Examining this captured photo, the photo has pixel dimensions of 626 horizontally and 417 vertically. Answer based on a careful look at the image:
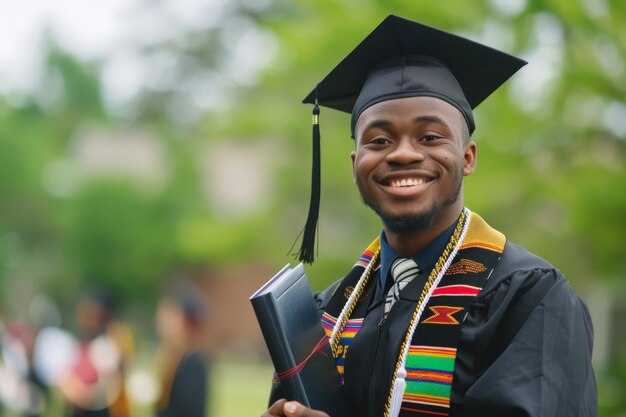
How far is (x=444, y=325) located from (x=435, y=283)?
122 millimetres

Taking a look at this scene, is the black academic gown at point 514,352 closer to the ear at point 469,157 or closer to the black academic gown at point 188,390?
the ear at point 469,157

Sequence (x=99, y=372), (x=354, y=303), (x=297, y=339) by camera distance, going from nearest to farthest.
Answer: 1. (x=297, y=339)
2. (x=354, y=303)
3. (x=99, y=372)

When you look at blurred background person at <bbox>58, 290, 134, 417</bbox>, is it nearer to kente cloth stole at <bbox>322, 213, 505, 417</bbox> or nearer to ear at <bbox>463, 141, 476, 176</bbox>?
kente cloth stole at <bbox>322, 213, 505, 417</bbox>

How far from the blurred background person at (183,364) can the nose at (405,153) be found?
16.1 ft

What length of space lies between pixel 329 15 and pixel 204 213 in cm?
1862

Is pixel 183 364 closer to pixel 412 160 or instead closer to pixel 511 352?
pixel 412 160

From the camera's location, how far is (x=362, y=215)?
1130 cm

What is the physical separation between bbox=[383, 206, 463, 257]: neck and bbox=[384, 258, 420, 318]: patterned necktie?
28mm

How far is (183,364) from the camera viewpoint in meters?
6.86

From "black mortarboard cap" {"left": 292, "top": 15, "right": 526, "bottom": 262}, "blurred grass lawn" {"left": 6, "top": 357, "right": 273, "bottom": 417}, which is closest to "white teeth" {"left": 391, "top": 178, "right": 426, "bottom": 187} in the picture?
"black mortarboard cap" {"left": 292, "top": 15, "right": 526, "bottom": 262}

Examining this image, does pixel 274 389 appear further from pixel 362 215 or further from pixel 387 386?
pixel 362 215

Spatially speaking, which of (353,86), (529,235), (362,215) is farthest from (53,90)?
(353,86)

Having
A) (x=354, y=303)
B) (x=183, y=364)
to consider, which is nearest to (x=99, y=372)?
(x=183, y=364)

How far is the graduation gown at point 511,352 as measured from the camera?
77.7 inches
